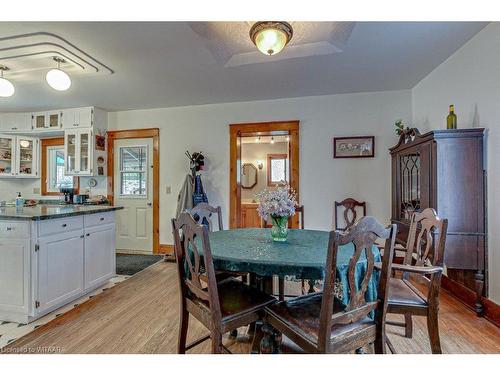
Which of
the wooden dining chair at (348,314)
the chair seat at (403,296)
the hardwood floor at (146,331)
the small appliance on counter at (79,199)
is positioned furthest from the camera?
the small appliance on counter at (79,199)

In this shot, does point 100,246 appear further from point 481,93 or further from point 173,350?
point 481,93

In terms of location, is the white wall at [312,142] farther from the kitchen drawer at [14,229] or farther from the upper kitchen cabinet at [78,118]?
the kitchen drawer at [14,229]

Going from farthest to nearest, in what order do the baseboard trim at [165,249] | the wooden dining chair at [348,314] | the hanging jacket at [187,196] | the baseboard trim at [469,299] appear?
the baseboard trim at [165,249] → the hanging jacket at [187,196] → the baseboard trim at [469,299] → the wooden dining chair at [348,314]

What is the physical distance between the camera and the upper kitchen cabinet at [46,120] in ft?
14.3

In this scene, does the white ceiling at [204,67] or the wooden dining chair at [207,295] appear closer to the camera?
the wooden dining chair at [207,295]

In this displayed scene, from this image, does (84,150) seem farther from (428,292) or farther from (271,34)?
(428,292)

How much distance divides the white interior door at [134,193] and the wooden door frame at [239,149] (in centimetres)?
145

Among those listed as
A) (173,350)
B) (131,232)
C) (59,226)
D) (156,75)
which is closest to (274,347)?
(173,350)

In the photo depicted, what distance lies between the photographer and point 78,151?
13.9ft

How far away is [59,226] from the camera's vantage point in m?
2.29

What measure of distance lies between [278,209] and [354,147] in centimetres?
236

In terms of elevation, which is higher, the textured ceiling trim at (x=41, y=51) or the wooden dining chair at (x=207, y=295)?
the textured ceiling trim at (x=41, y=51)

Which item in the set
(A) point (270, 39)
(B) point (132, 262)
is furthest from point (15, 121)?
(A) point (270, 39)

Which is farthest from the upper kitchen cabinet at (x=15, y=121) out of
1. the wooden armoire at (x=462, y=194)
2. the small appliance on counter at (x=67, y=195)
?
the wooden armoire at (x=462, y=194)
